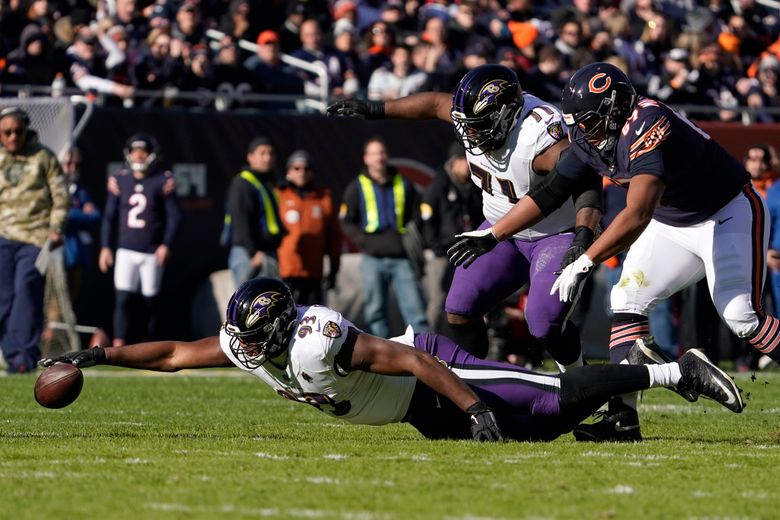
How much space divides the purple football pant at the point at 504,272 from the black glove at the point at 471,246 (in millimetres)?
216

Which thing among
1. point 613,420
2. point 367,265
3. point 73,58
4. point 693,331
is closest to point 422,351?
point 613,420

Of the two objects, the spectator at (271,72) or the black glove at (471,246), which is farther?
the spectator at (271,72)

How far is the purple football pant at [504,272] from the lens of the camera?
22.6 feet

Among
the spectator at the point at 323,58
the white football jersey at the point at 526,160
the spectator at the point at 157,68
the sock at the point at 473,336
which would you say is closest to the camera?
the white football jersey at the point at 526,160

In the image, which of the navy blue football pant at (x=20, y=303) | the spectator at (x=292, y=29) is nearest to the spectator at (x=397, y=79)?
the spectator at (x=292, y=29)

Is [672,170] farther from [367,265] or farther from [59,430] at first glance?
[367,265]

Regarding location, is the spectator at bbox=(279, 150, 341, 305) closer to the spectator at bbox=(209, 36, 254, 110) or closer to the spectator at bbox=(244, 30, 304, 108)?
the spectator at bbox=(209, 36, 254, 110)

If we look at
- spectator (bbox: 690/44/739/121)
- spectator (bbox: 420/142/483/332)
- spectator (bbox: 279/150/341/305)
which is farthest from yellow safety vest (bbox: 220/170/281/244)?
spectator (bbox: 690/44/739/121)

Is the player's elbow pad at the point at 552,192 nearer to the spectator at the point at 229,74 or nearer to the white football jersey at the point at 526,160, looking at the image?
the white football jersey at the point at 526,160

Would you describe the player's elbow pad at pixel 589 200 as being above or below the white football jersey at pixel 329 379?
above

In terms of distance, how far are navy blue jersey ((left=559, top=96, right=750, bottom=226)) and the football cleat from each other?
2.54 feet

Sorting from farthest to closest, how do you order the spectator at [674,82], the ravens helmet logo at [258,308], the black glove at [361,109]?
the spectator at [674,82] → the black glove at [361,109] → the ravens helmet logo at [258,308]

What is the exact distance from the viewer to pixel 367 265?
12.1m

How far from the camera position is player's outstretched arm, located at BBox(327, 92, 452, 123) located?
7340 mm
